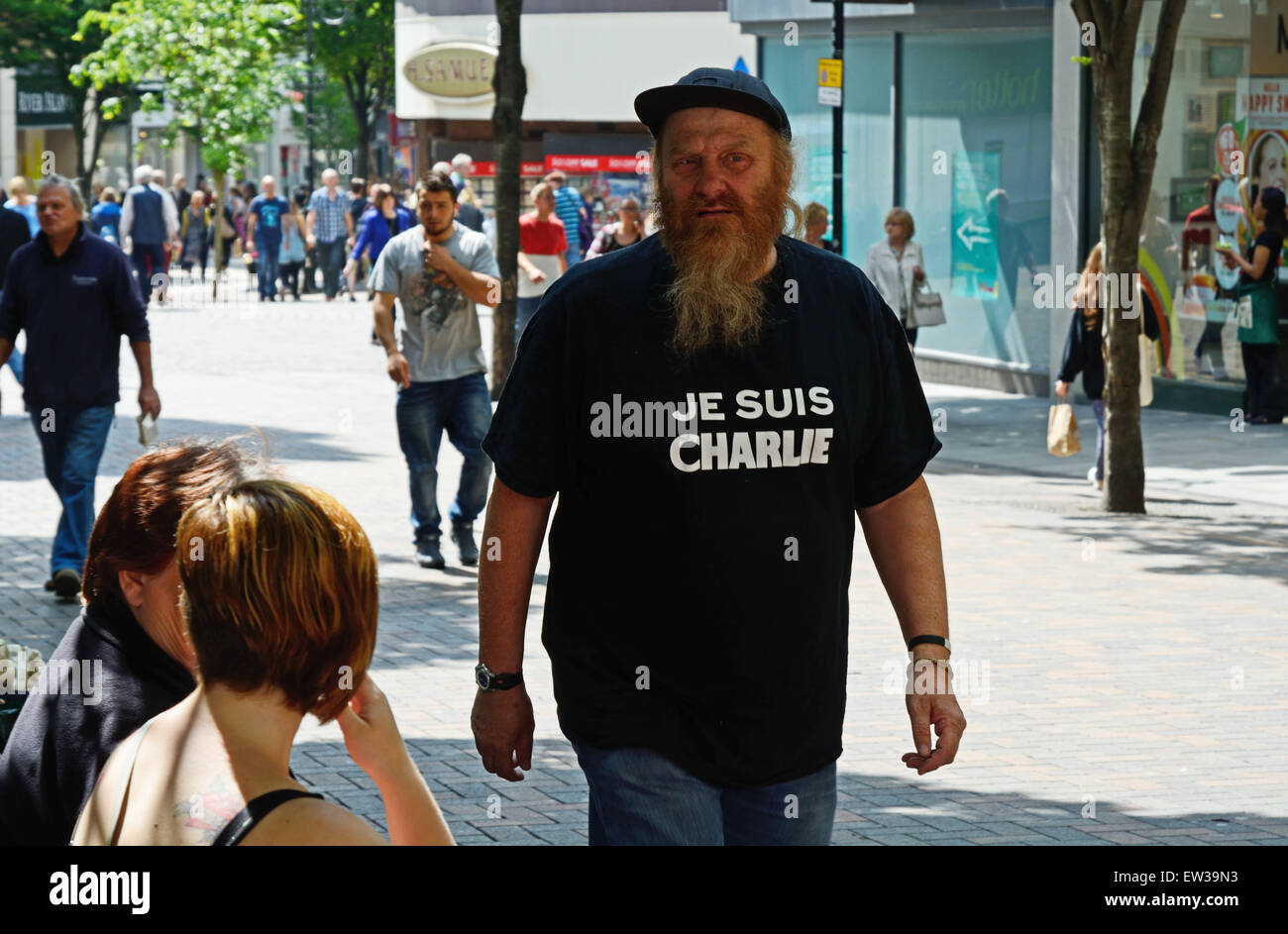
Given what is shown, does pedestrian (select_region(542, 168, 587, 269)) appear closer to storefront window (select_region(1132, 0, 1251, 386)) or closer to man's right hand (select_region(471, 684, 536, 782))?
storefront window (select_region(1132, 0, 1251, 386))

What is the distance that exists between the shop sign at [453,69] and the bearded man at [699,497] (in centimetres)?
3659

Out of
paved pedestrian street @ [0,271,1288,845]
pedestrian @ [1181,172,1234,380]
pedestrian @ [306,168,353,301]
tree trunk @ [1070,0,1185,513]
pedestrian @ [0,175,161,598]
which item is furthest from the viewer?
pedestrian @ [306,168,353,301]

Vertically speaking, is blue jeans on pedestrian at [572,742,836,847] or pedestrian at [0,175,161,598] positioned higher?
pedestrian at [0,175,161,598]

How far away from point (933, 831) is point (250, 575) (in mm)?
3715

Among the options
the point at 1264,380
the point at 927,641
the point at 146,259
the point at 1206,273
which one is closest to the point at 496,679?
the point at 927,641

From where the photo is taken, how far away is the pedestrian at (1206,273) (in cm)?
1734

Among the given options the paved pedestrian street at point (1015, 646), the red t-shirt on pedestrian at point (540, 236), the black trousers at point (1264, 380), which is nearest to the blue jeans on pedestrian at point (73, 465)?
the paved pedestrian street at point (1015, 646)

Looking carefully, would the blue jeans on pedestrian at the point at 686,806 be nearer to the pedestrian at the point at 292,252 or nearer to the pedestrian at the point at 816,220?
the pedestrian at the point at 816,220

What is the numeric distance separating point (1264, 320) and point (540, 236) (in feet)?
20.7

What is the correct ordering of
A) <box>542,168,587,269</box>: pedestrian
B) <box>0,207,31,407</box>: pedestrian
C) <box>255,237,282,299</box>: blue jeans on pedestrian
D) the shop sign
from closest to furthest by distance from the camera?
1. <box>0,207,31,407</box>: pedestrian
2. <box>542,168,587,269</box>: pedestrian
3. <box>255,237,282,299</box>: blue jeans on pedestrian
4. the shop sign

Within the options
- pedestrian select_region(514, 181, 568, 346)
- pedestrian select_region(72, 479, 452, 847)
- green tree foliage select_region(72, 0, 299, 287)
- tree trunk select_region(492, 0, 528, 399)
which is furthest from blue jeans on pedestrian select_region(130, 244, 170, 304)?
pedestrian select_region(72, 479, 452, 847)

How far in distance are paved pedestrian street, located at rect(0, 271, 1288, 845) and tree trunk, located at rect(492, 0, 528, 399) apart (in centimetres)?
157

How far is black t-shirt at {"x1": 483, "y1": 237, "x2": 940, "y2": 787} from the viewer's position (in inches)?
129

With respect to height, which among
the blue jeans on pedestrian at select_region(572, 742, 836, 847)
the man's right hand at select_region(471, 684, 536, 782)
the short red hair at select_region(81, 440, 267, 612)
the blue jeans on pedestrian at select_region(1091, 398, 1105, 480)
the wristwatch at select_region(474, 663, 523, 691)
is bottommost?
the blue jeans on pedestrian at select_region(1091, 398, 1105, 480)
